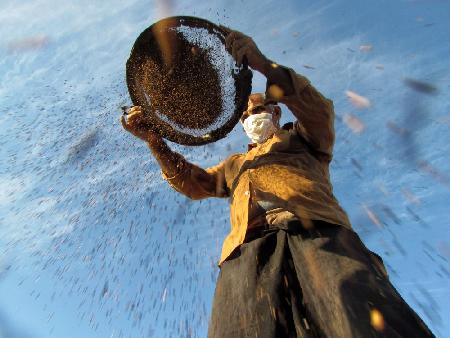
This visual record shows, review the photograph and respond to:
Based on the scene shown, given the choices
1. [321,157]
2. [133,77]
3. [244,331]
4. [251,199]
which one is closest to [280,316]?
[244,331]

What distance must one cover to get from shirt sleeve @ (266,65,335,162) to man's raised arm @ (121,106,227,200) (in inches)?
38.3

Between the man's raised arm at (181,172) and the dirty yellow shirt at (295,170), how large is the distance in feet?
0.73

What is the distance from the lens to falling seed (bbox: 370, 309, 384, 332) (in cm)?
217

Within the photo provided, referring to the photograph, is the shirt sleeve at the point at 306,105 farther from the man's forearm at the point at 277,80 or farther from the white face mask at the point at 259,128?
the white face mask at the point at 259,128

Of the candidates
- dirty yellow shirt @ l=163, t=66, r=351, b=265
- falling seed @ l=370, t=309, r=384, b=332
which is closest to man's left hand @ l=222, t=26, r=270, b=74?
dirty yellow shirt @ l=163, t=66, r=351, b=265

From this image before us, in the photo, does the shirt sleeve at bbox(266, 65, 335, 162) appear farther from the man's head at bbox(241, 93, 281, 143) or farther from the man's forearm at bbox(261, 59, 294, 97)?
the man's head at bbox(241, 93, 281, 143)

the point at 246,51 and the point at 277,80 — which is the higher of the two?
the point at 246,51

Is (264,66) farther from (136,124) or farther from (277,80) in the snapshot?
(136,124)

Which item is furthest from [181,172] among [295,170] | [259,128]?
[295,170]

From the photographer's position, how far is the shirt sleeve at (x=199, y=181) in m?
4.10

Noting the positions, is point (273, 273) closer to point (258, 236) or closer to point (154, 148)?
point (258, 236)

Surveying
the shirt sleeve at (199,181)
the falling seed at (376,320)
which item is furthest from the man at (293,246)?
the shirt sleeve at (199,181)

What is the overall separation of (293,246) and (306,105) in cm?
113

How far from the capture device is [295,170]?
3.30 metres
